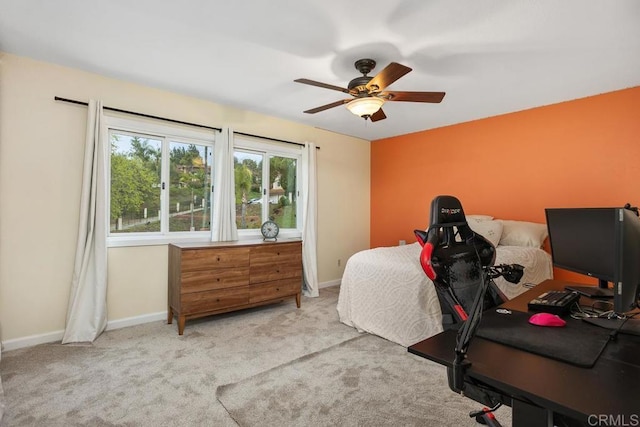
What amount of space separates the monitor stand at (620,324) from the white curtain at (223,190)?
3267 mm

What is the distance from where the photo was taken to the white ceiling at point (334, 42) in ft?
6.57

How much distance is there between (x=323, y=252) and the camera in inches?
193

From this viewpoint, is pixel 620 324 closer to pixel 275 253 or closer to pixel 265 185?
pixel 275 253

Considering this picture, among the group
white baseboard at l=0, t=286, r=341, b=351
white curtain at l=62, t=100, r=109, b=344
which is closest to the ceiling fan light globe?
white curtain at l=62, t=100, r=109, b=344

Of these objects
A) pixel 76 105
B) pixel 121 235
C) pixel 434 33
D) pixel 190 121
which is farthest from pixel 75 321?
pixel 434 33

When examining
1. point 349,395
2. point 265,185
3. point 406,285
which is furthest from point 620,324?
point 265,185

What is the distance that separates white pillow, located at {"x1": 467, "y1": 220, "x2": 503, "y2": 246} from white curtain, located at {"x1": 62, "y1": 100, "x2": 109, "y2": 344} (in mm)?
3738

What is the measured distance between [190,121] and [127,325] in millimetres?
2212

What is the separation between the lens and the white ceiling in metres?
2.00

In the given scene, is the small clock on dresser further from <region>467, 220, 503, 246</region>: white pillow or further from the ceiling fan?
<region>467, 220, 503, 246</region>: white pillow

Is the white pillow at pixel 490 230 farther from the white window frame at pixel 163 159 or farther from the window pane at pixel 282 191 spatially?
the white window frame at pixel 163 159

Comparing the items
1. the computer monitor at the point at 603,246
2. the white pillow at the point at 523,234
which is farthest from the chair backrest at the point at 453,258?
the white pillow at the point at 523,234

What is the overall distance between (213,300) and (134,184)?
4.75ft

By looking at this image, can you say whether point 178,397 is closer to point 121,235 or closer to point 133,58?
point 121,235
